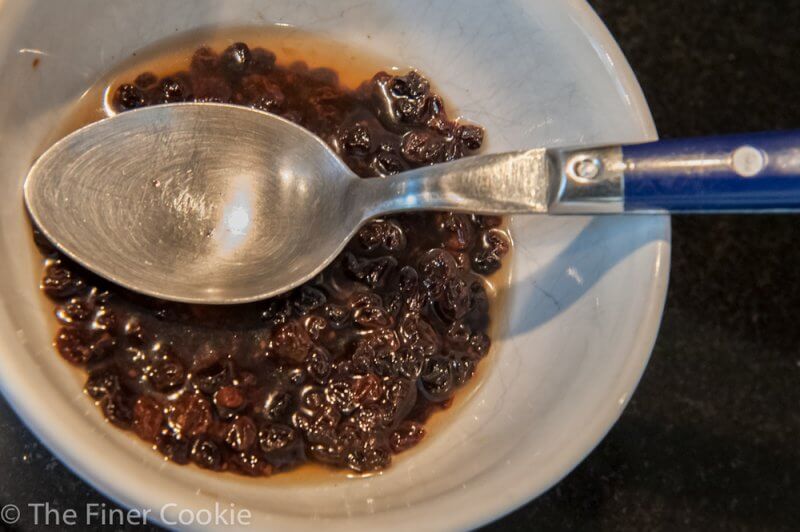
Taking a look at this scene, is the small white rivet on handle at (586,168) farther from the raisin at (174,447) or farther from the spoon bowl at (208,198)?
the raisin at (174,447)

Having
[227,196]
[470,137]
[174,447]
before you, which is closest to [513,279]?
[470,137]

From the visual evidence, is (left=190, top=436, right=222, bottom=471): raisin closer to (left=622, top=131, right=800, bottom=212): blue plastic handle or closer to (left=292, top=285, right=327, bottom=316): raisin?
(left=292, top=285, right=327, bottom=316): raisin

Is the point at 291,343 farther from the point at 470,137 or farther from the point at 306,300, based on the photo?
the point at 470,137

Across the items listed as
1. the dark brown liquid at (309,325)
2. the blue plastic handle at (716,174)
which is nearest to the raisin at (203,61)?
the dark brown liquid at (309,325)

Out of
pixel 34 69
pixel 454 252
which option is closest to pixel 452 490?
pixel 454 252

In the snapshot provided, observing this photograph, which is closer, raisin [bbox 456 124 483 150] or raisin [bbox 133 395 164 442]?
raisin [bbox 133 395 164 442]

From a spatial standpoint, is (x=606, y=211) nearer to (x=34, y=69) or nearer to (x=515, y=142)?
(x=515, y=142)

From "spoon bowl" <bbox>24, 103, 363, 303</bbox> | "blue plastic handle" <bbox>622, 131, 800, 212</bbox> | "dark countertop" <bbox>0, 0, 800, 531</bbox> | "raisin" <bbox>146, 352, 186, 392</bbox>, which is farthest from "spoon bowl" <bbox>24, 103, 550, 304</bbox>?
"dark countertop" <bbox>0, 0, 800, 531</bbox>

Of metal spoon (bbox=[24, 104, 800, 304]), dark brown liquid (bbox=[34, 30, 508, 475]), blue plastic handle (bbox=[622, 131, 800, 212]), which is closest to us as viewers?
blue plastic handle (bbox=[622, 131, 800, 212])
